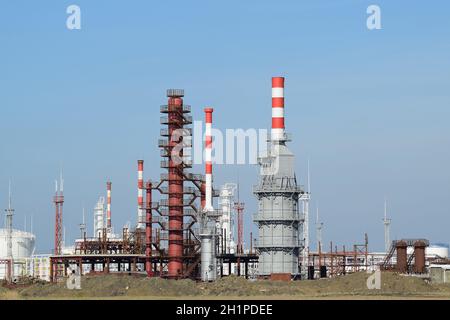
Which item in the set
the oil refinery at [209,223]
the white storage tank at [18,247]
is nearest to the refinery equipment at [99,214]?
the white storage tank at [18,247]

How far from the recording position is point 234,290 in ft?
291

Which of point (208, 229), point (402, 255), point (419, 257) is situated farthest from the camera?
point (402, 255)

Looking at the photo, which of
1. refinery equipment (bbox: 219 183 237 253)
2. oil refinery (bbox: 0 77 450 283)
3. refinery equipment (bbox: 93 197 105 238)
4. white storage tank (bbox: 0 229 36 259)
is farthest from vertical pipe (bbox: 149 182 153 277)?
white storage tank (bbox: 0 229 36 259)

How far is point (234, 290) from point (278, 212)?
14.4 meters

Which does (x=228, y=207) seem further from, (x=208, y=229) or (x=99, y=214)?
(x=208, y=229)

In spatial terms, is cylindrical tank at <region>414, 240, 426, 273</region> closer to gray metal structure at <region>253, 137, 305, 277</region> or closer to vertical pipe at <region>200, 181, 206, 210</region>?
gray metal structure at <region>253, 137, 305, 277</region>

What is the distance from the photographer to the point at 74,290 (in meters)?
86.9

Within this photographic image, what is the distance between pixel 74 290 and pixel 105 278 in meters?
4.66

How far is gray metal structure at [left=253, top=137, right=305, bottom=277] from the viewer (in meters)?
101

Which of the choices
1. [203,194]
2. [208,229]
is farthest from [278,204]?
[203,194]

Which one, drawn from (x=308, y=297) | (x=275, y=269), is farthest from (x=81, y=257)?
(x=308, y=297)

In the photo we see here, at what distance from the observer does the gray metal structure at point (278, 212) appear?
101 meters

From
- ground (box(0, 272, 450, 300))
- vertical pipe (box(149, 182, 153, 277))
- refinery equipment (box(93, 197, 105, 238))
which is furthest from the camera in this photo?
refinery equipment (box(93, 197, 105, 238))

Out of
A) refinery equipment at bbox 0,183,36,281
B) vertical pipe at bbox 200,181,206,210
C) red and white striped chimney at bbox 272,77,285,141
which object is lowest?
refinery equipment at bbox 0,183,36,281
